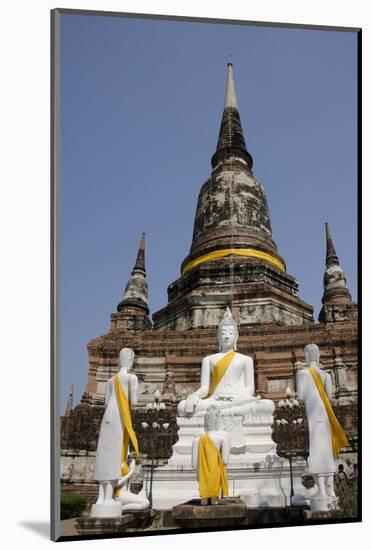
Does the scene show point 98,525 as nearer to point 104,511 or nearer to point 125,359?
point 104,511

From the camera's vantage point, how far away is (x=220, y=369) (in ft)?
32.6

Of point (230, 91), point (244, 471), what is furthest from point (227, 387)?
point (230, 91)

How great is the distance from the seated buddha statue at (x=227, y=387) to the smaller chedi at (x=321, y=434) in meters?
0.79

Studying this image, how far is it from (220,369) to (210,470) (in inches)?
70.4

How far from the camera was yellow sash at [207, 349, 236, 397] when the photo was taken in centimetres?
991

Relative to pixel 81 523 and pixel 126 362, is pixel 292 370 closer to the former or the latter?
pixel 126 362

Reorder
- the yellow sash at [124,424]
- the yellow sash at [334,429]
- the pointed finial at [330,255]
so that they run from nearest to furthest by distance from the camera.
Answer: the yellow sash at [124,424]
the yellow sash at [334,429]
the pointed finial at [330,255]

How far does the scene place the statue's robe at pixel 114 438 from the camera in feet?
27.7

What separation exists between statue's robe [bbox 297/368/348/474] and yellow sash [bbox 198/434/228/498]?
1096 mm

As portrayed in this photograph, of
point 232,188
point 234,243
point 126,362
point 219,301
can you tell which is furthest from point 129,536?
→ point 232,188

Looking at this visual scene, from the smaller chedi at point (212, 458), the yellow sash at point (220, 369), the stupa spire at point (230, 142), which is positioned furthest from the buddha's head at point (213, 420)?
the stupa spire at point (230, 142)

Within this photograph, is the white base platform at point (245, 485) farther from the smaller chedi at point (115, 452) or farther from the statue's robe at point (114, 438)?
the statue's robe at point (114, 438)

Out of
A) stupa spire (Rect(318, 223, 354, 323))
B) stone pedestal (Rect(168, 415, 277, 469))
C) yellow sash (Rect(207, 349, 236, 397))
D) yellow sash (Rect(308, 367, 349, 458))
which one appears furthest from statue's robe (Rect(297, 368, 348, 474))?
stupa spire (Rect(318, 223, 354, 323))

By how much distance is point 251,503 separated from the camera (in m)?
9.06
